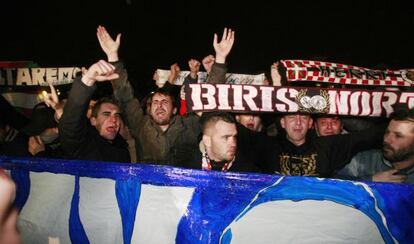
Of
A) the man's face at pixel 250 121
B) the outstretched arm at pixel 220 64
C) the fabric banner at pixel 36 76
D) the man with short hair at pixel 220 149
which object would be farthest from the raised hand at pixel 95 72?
the fabric banner at pixel 36 76

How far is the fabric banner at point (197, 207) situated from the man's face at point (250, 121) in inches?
70.1

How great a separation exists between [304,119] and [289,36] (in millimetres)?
8582

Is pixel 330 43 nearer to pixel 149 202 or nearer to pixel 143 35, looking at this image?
pixel 143 35

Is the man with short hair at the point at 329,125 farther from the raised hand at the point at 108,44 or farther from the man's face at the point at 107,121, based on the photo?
the raised hand at the point at 108,44

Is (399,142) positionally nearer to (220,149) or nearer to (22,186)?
(220,149)

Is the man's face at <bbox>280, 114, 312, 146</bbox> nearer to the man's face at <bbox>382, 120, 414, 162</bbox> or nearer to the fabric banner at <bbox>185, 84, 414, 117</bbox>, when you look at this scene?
the fabric banner at <bbox>185, 84, 414, 117</bbox>

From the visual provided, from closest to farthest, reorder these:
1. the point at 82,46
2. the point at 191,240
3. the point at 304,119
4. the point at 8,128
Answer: the point at 191,240 → the point at 304,119 → the point at 8,128 → the point at 82,46

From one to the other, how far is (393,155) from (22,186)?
2.64 metres

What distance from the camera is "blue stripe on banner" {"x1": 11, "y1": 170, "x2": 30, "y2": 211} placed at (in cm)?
244

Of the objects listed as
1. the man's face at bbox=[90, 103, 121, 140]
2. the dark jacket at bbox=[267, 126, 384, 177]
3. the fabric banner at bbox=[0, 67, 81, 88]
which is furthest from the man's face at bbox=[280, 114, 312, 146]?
the fabric banner at bbox=[0, 67, 81, 88]

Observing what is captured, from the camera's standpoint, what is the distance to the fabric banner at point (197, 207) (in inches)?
70.7

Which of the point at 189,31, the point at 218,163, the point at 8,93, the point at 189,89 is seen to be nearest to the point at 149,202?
the point at 218,163

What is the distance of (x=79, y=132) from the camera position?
8.80ft

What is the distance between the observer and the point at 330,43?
34.9 feet
